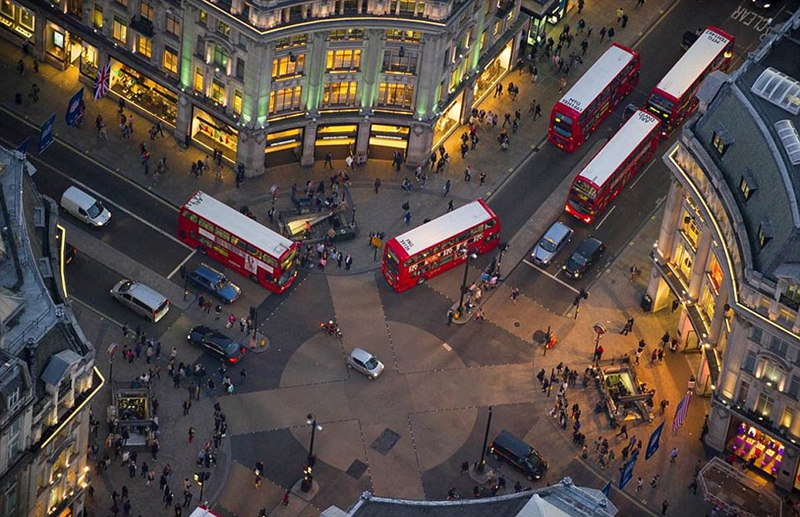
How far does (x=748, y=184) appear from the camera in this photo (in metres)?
187

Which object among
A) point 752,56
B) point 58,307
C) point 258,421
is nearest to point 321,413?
point 258,421

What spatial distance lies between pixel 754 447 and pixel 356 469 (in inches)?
1447

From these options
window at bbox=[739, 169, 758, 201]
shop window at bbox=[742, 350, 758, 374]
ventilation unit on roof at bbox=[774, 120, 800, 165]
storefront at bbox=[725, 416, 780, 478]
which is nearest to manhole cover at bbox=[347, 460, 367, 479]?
storefront at bbox=[725, 416, 780, 478]

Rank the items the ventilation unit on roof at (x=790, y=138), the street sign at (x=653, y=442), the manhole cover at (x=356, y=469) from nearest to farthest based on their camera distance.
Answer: the ventilation unit on roof at (x=790, y=138), the street sign at (x=653, y=442), the manhole cover at (x=356, y=469)

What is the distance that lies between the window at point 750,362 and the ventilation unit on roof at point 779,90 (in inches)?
859

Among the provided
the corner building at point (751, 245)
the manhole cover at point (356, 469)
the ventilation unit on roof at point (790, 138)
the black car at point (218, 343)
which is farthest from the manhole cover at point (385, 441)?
the ventilation unit on roof at point (790, 138)

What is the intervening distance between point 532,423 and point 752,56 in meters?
39.5

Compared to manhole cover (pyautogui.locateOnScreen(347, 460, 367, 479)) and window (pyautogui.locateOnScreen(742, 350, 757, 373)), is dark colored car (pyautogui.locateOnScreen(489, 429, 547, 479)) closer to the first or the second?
manhole cover (pyautogui.locateOnScreen(347, 460, 367, 479))

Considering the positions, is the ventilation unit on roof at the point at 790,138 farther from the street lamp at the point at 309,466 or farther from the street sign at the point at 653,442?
the street lamp at the point at 309,466

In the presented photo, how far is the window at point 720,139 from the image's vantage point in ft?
629

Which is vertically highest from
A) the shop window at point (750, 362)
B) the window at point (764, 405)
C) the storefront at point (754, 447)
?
the shop window at point (750, 362)

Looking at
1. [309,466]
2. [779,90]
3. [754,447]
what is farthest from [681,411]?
[309,466]

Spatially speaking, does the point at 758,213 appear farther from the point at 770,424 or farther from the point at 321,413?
the point at 321,413

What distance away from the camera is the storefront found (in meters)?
194
